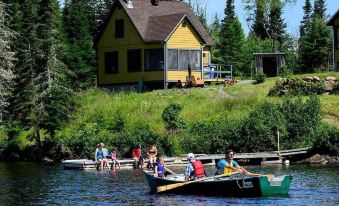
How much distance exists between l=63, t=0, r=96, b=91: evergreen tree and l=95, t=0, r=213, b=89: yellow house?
268 inches

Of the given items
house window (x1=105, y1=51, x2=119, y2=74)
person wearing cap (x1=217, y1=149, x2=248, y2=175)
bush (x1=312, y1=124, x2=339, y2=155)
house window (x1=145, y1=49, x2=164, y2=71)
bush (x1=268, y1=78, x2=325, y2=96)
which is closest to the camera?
person wearing cap (x1=217, y1=149, x2=248, y2=175)

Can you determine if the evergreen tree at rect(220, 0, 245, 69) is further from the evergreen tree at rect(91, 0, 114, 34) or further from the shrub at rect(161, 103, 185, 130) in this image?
the shrub at rect(161, 103, 185, 130)

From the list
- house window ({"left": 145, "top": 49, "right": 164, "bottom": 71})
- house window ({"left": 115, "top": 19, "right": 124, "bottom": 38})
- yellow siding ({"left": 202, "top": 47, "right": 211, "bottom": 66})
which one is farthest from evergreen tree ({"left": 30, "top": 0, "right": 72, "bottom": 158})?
yellow siding ({"left": 202, "top": 47, "right": 211, "bottom": 66})

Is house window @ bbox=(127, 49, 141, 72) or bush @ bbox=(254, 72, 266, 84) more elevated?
house window @ bbox=(127, 49, 141, 72)

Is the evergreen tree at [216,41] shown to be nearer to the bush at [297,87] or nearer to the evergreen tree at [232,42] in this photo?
the evergreen tree at [232,42]

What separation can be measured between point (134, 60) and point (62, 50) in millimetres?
6641

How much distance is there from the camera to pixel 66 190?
114 feet

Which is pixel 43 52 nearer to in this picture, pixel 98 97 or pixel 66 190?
pixel 98 97

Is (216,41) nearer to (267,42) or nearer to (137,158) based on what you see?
(267,42)

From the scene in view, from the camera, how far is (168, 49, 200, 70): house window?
69250mm


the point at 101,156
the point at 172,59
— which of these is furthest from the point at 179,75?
the point at 101,156

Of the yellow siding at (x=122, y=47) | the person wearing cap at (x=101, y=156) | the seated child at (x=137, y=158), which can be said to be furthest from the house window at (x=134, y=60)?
the person wearing cap at (x=101, y=156)

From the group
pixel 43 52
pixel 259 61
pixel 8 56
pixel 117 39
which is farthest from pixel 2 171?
pixel 259 61

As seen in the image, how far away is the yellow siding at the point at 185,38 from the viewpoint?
6919 centimetres
